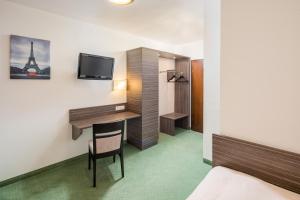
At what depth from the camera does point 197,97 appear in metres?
4.62

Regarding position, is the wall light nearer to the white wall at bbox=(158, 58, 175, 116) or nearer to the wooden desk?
the wooden desk

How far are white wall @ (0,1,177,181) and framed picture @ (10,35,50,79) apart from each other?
0.07 m

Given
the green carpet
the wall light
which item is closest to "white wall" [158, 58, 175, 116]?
the wall light

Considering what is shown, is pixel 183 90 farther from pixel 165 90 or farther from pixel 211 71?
pixel 211 71

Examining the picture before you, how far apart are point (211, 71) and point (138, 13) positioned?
1.50 metres

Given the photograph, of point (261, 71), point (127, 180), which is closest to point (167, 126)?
point (127, 180)

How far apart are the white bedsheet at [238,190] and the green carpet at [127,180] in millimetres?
970

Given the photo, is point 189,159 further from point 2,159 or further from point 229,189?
point 2,159

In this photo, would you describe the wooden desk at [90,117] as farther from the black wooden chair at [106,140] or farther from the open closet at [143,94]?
the black wooden chair at [106,140]

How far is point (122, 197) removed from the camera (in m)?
2.07

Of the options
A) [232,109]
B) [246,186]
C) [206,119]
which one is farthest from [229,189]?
[206,119]

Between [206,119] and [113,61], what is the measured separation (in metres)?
2.04

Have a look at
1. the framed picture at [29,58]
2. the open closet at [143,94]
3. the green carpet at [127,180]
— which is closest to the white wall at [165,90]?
the open closet at [143,94]

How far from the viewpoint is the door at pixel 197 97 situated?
452cm
